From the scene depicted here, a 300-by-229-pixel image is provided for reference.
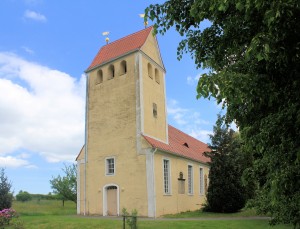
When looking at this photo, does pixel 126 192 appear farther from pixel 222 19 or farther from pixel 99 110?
pixel 222 19

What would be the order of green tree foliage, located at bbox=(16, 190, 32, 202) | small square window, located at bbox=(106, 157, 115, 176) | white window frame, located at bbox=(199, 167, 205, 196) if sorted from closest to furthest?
small square window, located at bbox=(106, 157, 115, 176) < white window frame, located at bbox=(199, 167, 205, 196) < green tree foliage, located at bbox=(16, 190, 32, 202)

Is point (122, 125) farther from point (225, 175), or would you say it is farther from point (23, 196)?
point (23, 196)

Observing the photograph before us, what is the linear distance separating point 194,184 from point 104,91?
37.9 feet

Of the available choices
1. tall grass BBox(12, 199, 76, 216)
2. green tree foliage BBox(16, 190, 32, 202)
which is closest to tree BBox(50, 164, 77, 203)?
tall grass BBox(12, 199, 76, 216)

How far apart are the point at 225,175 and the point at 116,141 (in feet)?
26.8

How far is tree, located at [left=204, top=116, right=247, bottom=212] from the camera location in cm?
2547

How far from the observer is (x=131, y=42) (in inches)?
1116

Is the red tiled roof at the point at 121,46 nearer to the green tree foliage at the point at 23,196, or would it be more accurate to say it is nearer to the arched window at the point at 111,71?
the arched window at the point at 111,71

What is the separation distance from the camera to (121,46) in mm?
28859

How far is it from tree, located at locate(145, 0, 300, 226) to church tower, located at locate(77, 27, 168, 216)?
17.4m

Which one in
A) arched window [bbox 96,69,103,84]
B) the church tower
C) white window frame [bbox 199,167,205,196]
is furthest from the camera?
white window frame [bbox 199,167,205,196]

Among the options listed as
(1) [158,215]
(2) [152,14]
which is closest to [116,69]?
(1) [158,215]

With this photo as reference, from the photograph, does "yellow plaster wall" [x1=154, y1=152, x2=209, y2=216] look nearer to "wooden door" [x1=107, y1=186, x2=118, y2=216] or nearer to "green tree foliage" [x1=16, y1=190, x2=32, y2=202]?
"wooden door" [x1=107, y1=186, x2=118, y2=216]

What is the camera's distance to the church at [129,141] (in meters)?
25.0
